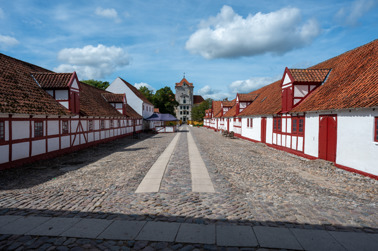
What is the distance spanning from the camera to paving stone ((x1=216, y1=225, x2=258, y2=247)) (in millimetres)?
4152

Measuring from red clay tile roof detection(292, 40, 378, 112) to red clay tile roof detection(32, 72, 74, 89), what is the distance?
1639 cm

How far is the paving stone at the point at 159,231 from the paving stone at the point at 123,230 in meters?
0.14

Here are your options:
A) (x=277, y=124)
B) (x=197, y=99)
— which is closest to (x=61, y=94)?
(x=277, y=124)

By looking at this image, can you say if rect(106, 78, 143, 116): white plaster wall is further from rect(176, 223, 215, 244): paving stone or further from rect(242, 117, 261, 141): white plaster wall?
rect(176, 223, 215, 244): paving stone

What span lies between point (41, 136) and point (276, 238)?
13618mm

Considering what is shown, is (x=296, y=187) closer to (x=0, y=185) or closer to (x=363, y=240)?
(x=363, y=240)

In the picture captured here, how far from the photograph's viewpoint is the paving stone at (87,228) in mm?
4516

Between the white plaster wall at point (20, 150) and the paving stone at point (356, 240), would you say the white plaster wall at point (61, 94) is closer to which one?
the white plaster wall at point (20, 150)

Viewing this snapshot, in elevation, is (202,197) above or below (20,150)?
below

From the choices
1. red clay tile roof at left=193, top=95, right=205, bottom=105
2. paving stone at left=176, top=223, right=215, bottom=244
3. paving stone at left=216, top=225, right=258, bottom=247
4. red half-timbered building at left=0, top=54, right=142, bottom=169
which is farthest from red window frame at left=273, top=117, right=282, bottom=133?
red clay tile roof at left=193, top=95, right=205, bottom=105

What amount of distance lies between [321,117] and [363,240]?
941 centimetres

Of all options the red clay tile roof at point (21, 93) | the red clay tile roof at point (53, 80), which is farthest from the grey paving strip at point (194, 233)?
the red clay tile roof at point (53, 80)

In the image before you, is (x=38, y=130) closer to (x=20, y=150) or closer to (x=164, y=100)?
(x=20, y=150)

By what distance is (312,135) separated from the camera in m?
13.2
